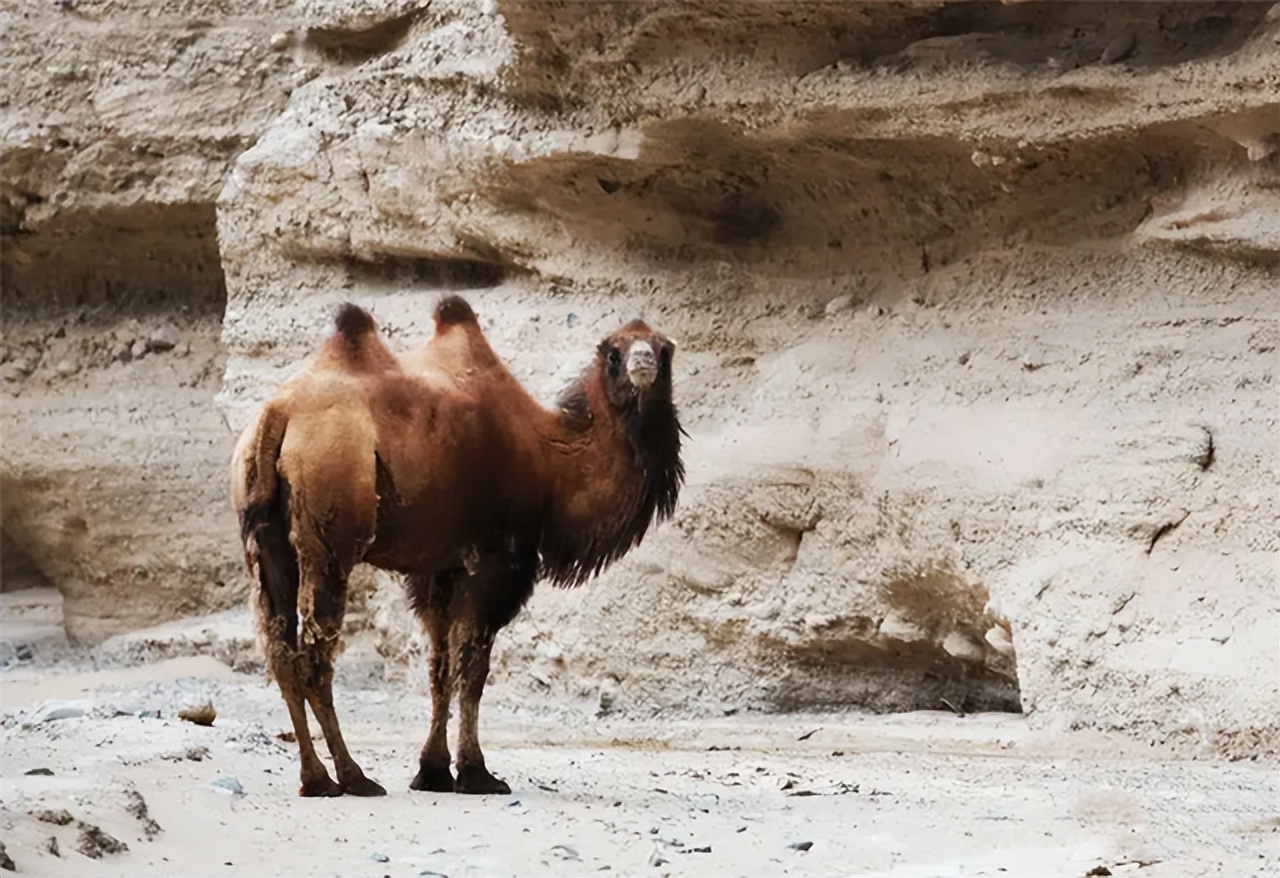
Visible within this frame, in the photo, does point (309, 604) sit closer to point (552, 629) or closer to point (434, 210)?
point (552, 629)

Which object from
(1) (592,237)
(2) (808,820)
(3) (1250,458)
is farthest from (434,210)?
(2) (808,820)

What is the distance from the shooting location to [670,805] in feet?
19.0

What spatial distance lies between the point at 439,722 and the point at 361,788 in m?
0.37

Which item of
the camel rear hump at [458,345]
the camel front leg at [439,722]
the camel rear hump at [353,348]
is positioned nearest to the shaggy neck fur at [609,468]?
the camel rear hump at [458,345]

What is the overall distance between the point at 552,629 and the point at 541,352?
4.14ft

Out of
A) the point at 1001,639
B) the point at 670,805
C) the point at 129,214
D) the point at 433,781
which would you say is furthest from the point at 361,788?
the point at 129,214

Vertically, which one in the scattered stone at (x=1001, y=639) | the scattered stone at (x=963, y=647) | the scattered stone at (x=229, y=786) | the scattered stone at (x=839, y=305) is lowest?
the scattered stone at (x=229, y=786)

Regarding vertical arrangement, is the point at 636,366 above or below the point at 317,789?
above

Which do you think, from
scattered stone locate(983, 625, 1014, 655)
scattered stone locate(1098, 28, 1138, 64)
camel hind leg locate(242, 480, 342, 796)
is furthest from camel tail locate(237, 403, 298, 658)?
scattered stone locate(1098, 28, 1138, 64)

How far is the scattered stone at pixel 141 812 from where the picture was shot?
4.92 meters

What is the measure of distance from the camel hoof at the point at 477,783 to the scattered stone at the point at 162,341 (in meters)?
6.89

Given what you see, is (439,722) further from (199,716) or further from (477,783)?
(199,716)

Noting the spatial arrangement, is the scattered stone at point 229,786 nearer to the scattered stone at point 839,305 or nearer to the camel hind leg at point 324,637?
the camel hind leg at point 324,637

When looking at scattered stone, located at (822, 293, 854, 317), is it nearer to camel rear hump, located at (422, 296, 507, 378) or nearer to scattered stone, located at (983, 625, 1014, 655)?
scattered stone, located at (983, 625, 1014, 655)
